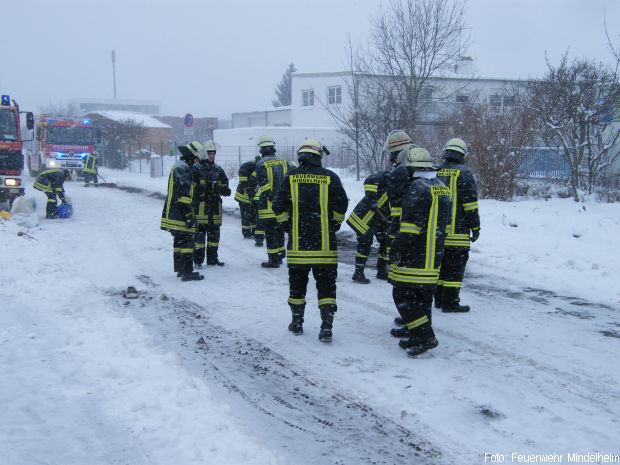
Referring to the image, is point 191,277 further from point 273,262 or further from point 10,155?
point 10,155

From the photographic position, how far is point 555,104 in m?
15.5

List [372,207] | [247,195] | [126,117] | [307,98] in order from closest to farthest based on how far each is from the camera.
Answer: [372,207], [247,195], [307,98], [126,117]

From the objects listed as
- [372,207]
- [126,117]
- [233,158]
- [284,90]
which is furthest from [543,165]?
[284,90]

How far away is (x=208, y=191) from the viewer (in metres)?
9.38

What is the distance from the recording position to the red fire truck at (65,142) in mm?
27906

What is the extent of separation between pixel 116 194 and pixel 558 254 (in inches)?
705

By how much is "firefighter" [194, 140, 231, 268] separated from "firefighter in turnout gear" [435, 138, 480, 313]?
3.89 m

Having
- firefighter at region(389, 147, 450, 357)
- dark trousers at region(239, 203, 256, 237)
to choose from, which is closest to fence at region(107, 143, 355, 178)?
dark trousers at region(239, 203, 256, 237)

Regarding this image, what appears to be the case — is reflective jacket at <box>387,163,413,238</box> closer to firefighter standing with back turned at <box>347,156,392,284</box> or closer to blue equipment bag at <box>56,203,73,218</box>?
firefighter standing with back turned at <box>347,156,392,284</box>

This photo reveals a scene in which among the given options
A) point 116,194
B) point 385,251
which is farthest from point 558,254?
point 116,194

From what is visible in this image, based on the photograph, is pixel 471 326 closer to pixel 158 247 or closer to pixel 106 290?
pixel 106 290

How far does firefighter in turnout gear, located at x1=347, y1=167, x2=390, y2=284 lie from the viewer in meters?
8.01

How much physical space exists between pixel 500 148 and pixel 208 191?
9.39 m

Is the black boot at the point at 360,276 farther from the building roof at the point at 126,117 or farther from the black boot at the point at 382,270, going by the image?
the building roof at the point at 126,117
